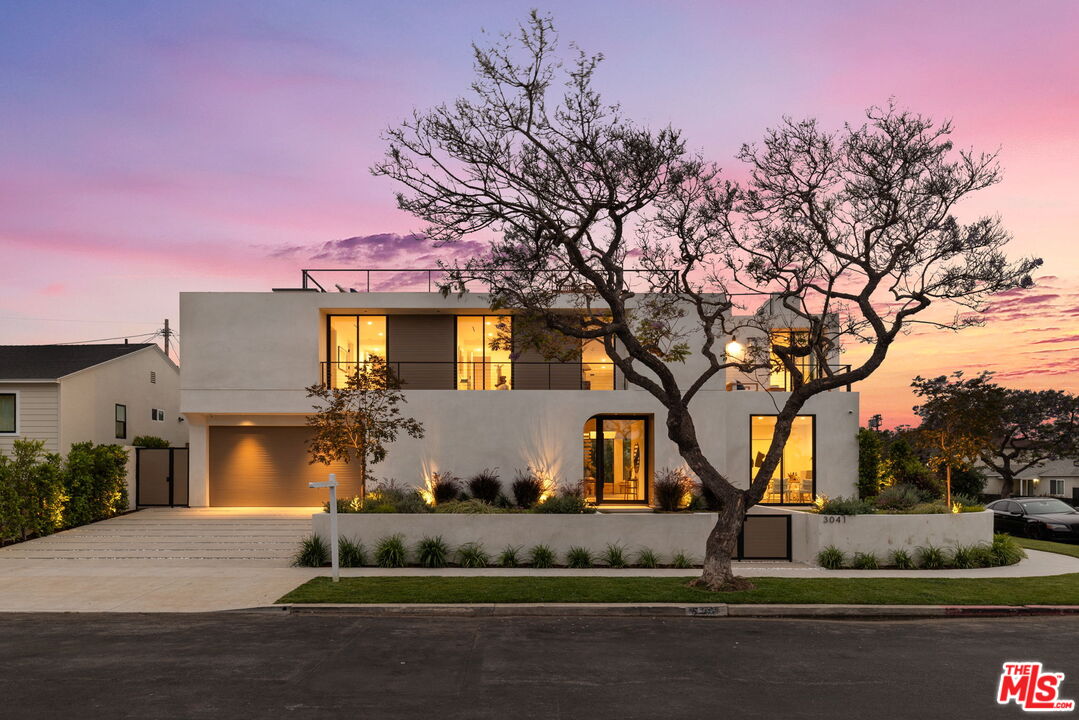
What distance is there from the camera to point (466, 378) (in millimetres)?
24672

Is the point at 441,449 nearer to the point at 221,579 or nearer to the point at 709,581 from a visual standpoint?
the point at 221,579

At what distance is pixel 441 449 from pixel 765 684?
15333 mm

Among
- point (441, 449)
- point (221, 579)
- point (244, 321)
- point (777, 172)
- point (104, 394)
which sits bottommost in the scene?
point (221, 579)

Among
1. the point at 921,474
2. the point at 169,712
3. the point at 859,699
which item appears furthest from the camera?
the point at 921,474

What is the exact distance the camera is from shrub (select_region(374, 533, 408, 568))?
15.0m

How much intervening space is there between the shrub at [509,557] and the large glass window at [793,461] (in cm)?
1045

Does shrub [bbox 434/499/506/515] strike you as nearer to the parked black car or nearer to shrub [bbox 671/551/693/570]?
shrub [bbox 671/551/693/570]

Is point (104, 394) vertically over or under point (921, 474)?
over

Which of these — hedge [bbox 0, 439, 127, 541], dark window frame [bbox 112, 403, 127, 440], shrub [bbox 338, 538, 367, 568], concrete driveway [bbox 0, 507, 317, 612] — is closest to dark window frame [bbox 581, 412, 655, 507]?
concrete driveway [bbox 0, 507, 317, 612]

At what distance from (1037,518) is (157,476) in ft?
84.3

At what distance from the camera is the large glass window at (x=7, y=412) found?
2297cm

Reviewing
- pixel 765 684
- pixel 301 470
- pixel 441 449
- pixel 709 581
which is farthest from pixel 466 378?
pixel 765 684

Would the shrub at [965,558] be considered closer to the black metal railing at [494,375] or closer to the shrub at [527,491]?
the shrub at [527,491]

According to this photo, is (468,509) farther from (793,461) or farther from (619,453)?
(793,461)
